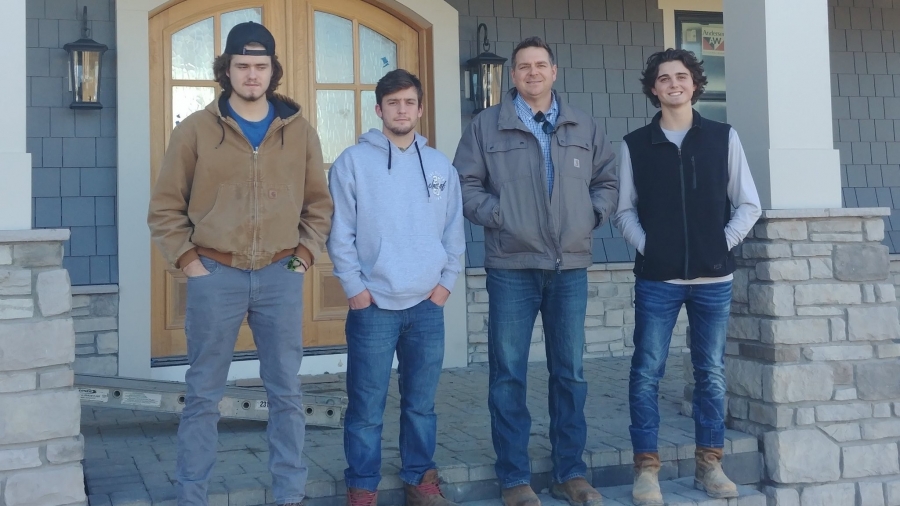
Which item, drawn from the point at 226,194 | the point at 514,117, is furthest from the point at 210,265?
the point at 514,117

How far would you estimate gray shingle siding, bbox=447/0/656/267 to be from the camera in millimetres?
5840

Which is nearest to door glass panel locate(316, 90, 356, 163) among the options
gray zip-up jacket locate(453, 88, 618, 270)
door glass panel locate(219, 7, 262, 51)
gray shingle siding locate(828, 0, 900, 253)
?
door glass panel locate(219, 7, 262, 51)

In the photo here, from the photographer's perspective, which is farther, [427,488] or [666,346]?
[666,346]

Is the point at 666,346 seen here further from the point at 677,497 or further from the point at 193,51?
the point at 193,51

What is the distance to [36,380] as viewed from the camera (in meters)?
2.93

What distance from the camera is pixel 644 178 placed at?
341 centimetres

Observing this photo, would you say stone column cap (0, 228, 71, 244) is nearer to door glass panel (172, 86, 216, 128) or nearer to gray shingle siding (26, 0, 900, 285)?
gray shingle siding (26, 0, 900, 285)

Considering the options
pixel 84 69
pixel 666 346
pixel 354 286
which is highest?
pixel 84 69

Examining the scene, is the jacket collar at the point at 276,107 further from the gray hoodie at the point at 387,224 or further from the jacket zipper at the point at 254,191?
the gray hoodie at the point at 387,224

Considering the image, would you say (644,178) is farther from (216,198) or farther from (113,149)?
(113,149)

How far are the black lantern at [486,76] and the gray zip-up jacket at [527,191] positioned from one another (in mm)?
2453

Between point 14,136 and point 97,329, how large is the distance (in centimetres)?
218

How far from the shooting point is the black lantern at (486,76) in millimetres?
A: 5703

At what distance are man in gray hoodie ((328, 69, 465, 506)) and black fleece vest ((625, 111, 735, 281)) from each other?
81 cm
